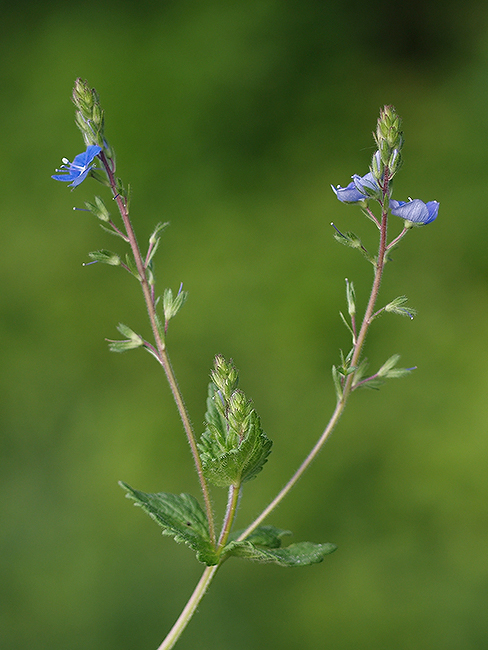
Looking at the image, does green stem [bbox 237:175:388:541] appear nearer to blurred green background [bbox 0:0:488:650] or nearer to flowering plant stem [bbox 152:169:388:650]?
flowering plant stem [bbox 152:169:388:650]

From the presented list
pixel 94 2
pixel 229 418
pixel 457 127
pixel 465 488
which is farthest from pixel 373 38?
pixel 229 418

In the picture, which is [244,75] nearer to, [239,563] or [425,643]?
[239,563]

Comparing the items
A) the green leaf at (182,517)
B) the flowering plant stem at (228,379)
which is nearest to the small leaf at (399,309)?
the flowering plant stem at (228,379)

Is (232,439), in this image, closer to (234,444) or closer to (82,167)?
(234,444)

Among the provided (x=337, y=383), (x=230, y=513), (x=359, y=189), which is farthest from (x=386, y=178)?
(x=230, y=513)

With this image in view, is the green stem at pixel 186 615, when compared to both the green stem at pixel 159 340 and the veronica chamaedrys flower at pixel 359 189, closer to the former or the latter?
the green stem at pixel 159 340

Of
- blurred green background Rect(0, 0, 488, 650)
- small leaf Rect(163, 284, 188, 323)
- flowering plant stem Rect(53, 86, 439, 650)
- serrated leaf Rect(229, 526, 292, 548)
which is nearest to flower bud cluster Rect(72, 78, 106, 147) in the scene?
flowering plant stem Rect(53, 86, 439, 650)
